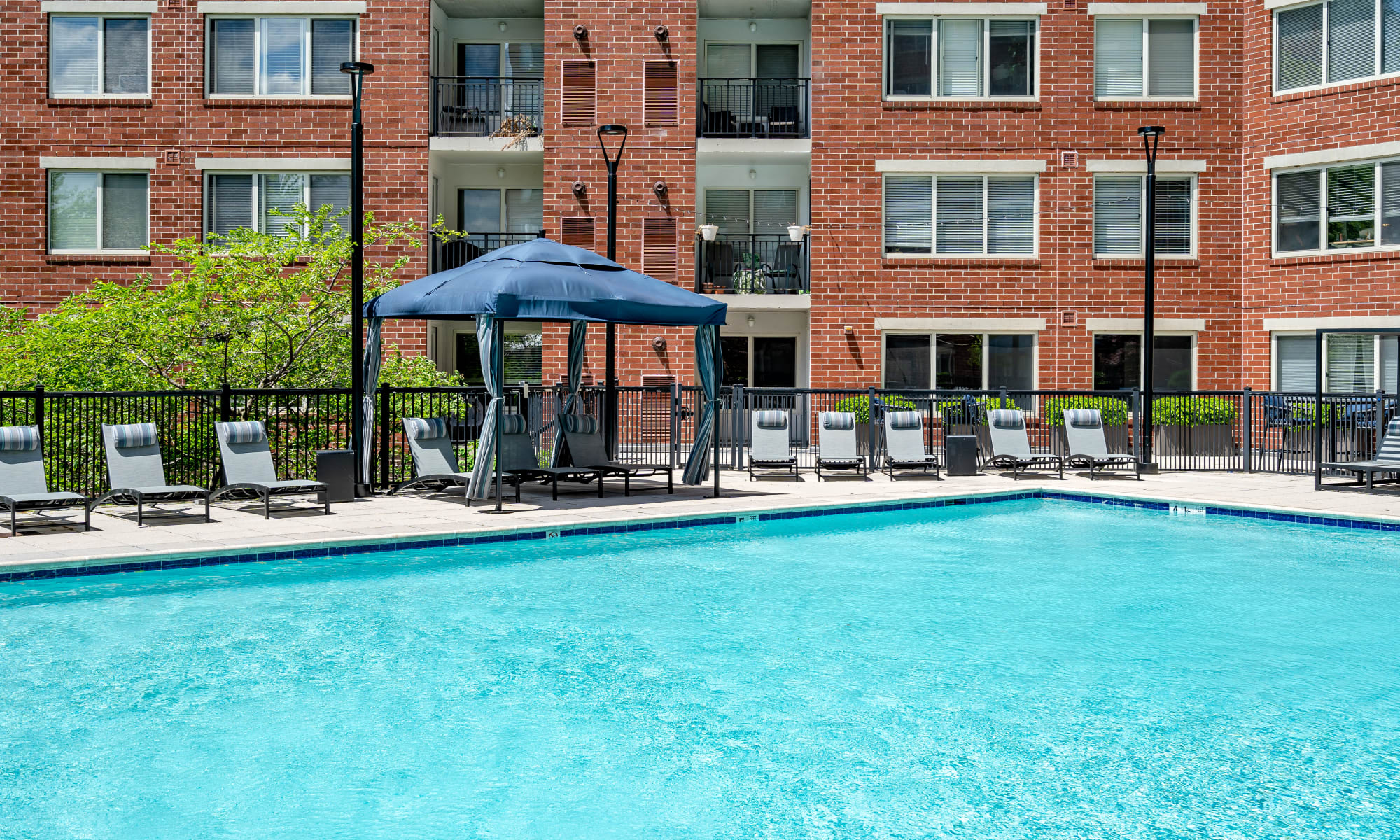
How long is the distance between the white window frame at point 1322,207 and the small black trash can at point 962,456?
28.8 feet

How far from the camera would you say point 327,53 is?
23328 mm

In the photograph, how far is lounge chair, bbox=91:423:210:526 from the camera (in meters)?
12.0

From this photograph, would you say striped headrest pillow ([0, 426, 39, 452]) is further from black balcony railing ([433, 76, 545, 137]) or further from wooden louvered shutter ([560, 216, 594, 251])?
black balcony railing ([433, 76, 545, 137])

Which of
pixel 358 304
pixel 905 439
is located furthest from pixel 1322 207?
pixel 358 304

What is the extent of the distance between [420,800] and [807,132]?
2031cm

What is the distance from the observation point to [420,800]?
5.18 meters

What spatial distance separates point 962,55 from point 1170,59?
3996 millimetres

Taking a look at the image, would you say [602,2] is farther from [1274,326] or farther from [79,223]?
[1274,326]

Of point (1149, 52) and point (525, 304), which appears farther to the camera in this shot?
point (1149, 52)

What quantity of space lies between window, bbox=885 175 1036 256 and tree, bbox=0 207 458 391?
1031cm

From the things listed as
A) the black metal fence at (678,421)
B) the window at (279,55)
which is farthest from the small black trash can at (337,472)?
the window at (279,55)

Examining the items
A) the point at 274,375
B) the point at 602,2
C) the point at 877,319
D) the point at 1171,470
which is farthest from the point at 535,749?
the point at 602,2

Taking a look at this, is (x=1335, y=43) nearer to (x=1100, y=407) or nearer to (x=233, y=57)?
(x=1100, y=407)

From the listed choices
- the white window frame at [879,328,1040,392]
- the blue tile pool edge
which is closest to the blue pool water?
the blue tile pool edge
